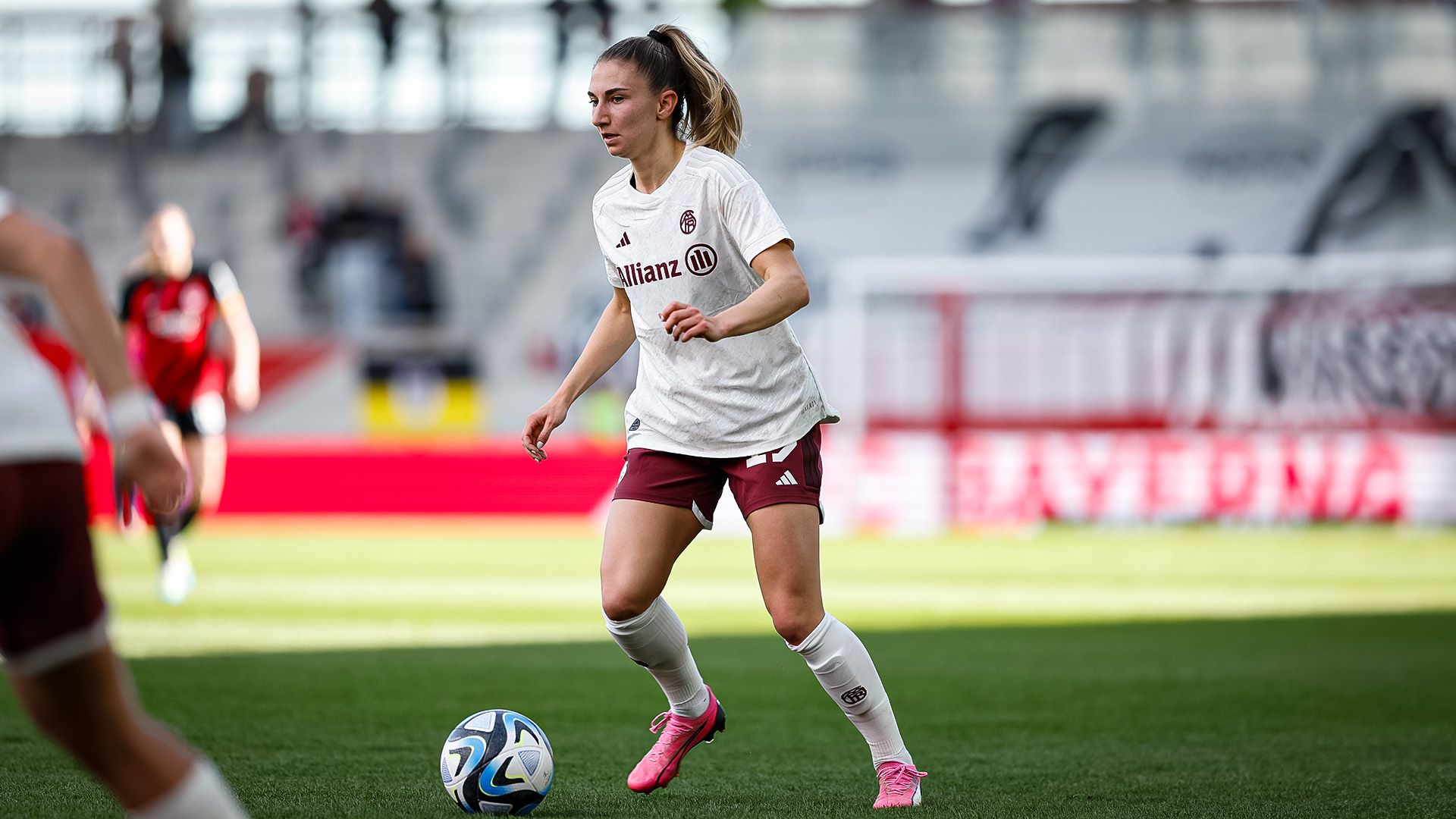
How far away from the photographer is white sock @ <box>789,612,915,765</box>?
4.24 m

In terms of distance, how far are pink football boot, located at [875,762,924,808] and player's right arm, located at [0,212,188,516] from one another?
8.02ft

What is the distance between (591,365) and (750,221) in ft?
2.46

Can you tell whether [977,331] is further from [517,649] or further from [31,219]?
[31,219]

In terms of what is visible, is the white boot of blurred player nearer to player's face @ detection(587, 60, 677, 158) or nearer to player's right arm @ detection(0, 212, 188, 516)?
player's face @ detection(587, 60, 677, 158)

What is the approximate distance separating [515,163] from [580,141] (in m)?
1.14

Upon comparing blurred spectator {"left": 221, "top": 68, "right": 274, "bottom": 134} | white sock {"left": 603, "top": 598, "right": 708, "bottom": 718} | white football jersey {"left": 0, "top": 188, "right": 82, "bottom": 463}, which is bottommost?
white sock {"left": 603, "top": 598, "right": 708, "bottom": 718}

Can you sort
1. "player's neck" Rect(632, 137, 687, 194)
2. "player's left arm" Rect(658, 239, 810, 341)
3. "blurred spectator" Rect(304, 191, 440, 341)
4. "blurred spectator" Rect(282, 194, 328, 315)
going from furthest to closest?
"blurred spectator" Rect(282, 194, 328, 315) → "blurred spectator" Rect(304, 191, 440, 341) → "player's neck" Rect(632, 137, 687, 194) → "player's left arm" Rect(658, 239, 810, 341)

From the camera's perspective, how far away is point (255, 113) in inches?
1040

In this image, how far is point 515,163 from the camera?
26438mm

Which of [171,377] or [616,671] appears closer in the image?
[616,671]

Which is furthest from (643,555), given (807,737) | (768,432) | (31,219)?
(31,219)

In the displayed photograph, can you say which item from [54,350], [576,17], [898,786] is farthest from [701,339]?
[576,17]

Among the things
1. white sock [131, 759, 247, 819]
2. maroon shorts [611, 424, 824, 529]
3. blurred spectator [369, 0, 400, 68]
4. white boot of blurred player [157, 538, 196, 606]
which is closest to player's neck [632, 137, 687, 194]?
maroon shorts [611, 424, 824, 529]

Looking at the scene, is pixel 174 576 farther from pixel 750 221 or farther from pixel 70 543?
pixel 70 543
